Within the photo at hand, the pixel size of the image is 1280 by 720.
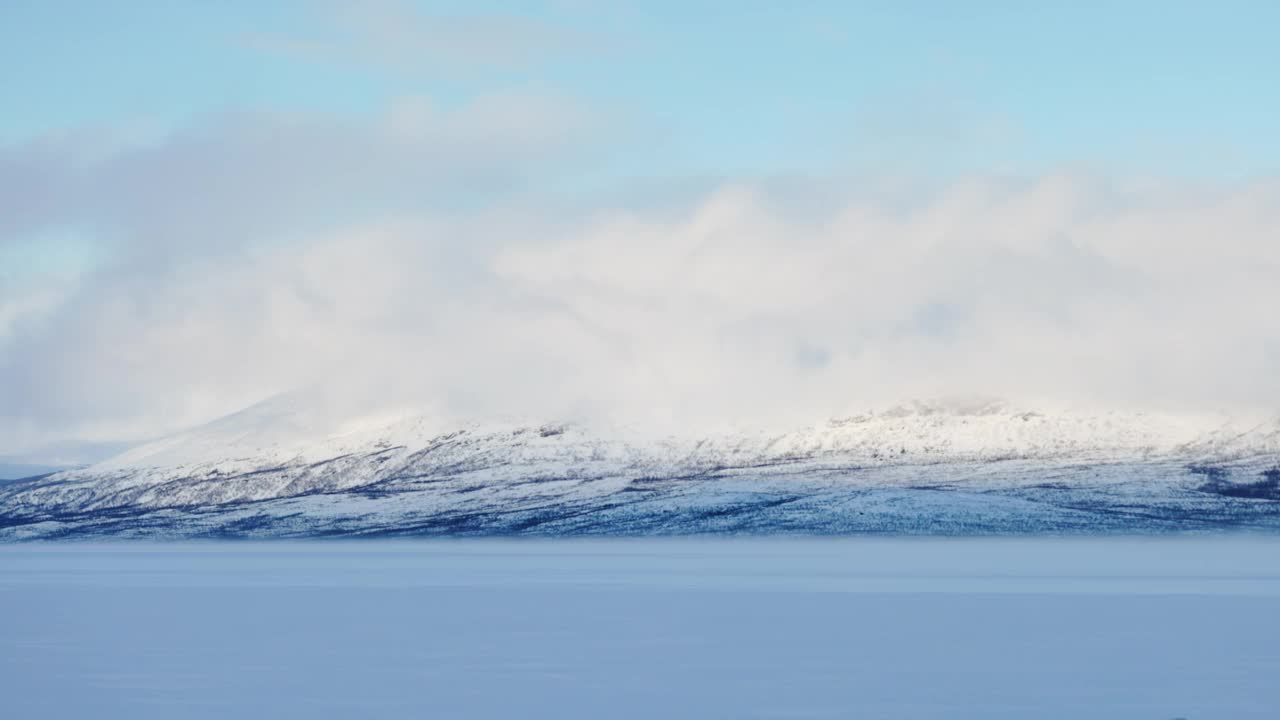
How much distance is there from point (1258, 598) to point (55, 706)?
4193 cm

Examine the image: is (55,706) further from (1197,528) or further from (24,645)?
(1197,528)

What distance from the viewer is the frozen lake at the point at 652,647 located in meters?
28.4

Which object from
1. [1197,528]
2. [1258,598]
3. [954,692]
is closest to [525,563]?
[1258,598]

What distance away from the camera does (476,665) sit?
114 ft

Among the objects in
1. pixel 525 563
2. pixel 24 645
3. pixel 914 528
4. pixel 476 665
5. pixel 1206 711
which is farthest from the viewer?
pixel 914 528

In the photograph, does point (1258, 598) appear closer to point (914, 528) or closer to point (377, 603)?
point (377, 603)

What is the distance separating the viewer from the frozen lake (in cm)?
2844

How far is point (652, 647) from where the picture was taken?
3856 centimetres

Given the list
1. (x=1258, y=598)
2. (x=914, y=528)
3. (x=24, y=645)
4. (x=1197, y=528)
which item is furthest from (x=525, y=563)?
(x=1197, y=528)

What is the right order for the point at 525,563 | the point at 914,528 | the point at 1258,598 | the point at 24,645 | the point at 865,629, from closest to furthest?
1. the point at 24,645
2. the point at 865,629
3. the point at 1258,598
4. the point at 525,563
5. the point at 914,528

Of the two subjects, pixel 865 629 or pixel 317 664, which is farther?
pixel 865 629

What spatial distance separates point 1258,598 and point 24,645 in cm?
4025

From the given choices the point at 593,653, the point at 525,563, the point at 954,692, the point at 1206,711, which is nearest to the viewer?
the point at 1206,711

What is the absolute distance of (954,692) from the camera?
29.5m
